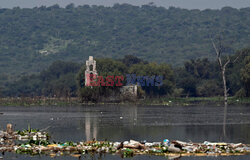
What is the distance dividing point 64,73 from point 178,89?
57760mm

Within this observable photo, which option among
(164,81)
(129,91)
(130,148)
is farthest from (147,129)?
(164,81)

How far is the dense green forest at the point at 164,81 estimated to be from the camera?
387 feet

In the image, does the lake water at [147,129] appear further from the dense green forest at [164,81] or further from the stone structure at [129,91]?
the dense green forest at [164,81]

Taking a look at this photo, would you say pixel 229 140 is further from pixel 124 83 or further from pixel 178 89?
pixel 178 89

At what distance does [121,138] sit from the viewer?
147 feet

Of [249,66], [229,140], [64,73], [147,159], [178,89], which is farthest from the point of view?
[64,73]

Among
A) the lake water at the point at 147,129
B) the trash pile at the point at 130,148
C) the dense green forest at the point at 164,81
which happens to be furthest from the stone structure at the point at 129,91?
the trash pile at the point at 130,148

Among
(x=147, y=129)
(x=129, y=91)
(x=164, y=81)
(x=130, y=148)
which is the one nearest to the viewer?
(x=130, y=148)

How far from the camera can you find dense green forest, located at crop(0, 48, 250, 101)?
4641 inches

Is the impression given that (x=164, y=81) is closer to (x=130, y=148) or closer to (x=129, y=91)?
(x=129, y=91)

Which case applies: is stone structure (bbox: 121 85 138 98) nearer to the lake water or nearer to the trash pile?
the lake water

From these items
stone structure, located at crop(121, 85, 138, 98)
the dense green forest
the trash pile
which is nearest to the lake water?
the trash pile

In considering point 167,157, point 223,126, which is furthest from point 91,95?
point 167,157

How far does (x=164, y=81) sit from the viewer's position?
12638cm
